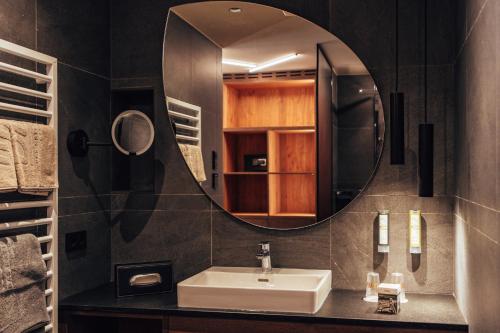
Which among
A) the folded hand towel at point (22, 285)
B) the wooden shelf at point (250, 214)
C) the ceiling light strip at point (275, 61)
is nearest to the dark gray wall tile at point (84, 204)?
the folded hand towel at point (22, 285)

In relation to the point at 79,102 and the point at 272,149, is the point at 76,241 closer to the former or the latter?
the point at 79,102

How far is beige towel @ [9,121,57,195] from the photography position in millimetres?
2170

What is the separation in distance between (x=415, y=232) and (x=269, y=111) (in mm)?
845

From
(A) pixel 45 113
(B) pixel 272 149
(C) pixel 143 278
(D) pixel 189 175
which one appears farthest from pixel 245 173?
(A) pixel 45 113

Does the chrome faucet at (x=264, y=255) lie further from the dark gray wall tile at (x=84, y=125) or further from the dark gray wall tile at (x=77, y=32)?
the dark gray wall tile at (x=77, y=32)

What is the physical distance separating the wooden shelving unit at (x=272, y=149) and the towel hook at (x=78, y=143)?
626 mm

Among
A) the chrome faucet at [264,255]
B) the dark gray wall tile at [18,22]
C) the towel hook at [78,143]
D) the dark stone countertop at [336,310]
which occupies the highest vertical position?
the dark gray wall tile at [18,22]

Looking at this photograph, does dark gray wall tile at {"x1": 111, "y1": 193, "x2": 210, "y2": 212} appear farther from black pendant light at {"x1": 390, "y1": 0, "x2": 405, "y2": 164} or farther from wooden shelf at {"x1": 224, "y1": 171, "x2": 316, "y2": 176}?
black pendant light at {"x1": 390, "y1": 0, "x2": 405, "y2": 164}

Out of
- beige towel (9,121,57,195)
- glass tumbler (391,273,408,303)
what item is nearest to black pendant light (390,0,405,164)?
glass tumbler (391,273,408,303)

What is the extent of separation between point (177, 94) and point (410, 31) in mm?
1132

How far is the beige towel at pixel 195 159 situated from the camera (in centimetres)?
291

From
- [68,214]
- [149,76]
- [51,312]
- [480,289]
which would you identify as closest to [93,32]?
[149,76]

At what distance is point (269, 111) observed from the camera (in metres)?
2.77

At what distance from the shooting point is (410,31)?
8.82 ft
